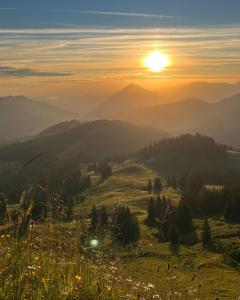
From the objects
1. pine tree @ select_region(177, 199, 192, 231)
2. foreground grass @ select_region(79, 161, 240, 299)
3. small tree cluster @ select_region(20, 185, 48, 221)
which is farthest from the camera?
pine tree @ select_region(177, 199, 192, 231)

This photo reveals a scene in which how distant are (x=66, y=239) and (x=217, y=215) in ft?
389

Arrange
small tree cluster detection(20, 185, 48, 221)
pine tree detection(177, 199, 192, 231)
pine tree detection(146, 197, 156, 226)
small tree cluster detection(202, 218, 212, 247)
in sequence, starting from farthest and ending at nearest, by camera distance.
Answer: pine tree detection(146, 197, 156, 226), pine tree detection(177, 199, 192, 231), small tree cluster detection(202, 218, 212, 247), small tree cluster detection(20, 185, 48, 221)

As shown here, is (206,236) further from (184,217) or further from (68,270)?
(68,270)

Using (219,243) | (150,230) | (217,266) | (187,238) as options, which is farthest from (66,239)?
(150,230)

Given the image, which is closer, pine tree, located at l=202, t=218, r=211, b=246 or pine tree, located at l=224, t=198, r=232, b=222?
pine tree, located at l=202, t=218, r=211, b=246

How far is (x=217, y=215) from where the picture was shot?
125 meters

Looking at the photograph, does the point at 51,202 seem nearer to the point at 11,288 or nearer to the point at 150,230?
the point at 11,288

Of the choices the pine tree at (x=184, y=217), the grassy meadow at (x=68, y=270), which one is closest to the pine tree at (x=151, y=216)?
the pine tree at (x=184, y=217)

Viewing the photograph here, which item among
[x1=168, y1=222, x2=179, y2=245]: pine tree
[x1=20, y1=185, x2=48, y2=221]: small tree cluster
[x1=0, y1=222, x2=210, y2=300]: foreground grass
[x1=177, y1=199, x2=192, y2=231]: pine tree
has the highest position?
[x1=20, y1=185, x2=48, y2=221]: small tree cluster

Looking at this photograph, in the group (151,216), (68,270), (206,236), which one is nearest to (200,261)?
(206,236)

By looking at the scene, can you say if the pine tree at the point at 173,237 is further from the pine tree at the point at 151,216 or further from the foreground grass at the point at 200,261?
the pine tree at the point at 151,216

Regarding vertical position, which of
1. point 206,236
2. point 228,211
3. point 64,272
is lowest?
point 206,236

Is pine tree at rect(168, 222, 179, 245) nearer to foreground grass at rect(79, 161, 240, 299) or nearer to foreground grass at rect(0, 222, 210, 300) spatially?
foreground grass at rect(79, 161, 240, 299)

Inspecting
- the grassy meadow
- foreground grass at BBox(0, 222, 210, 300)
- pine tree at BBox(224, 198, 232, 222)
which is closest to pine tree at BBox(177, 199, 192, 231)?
pine tree at BBox(224, 198, 232, 222)
